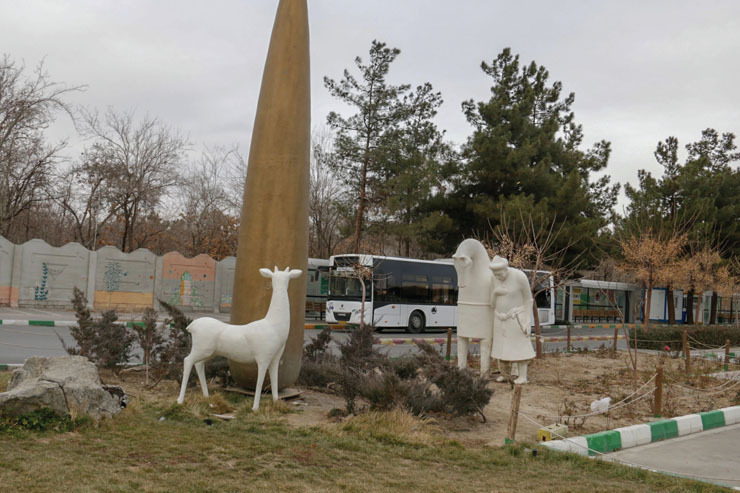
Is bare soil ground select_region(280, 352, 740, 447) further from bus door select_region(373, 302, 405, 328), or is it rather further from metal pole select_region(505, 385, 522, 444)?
bus door select_region(373, 302, 405, 328)

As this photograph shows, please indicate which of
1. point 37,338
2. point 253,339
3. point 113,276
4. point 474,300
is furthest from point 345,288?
point 253,339

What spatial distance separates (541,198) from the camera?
2894 cm

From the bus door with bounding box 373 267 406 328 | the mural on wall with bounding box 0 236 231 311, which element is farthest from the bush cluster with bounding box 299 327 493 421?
the mural on wall with bounding box 0 236 231 311

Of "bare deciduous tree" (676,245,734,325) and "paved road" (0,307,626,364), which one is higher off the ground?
"bare deciduous tree" (676,245,734,325)

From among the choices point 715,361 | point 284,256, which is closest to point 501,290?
point 284,256

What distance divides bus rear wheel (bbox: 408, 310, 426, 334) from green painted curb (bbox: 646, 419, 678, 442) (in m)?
15.6

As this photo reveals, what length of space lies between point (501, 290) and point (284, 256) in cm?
382

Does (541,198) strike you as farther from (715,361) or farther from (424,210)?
(715,361)

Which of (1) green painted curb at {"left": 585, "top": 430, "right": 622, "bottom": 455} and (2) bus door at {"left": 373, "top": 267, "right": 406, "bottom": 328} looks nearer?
(1) green painted curb at {"left": 585, "top": 430, "right": 622, "bottom": 455}

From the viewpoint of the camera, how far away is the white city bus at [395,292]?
2172 centimetres

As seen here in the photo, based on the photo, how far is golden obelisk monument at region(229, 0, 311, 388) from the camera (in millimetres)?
8219

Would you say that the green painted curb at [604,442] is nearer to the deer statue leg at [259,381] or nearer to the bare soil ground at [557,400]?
the bare soil ground at [557,400]

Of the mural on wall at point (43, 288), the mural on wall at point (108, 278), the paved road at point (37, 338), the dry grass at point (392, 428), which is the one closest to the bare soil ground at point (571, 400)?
the dry grass at point (392, 428)

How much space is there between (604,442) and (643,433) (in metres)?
0.82
